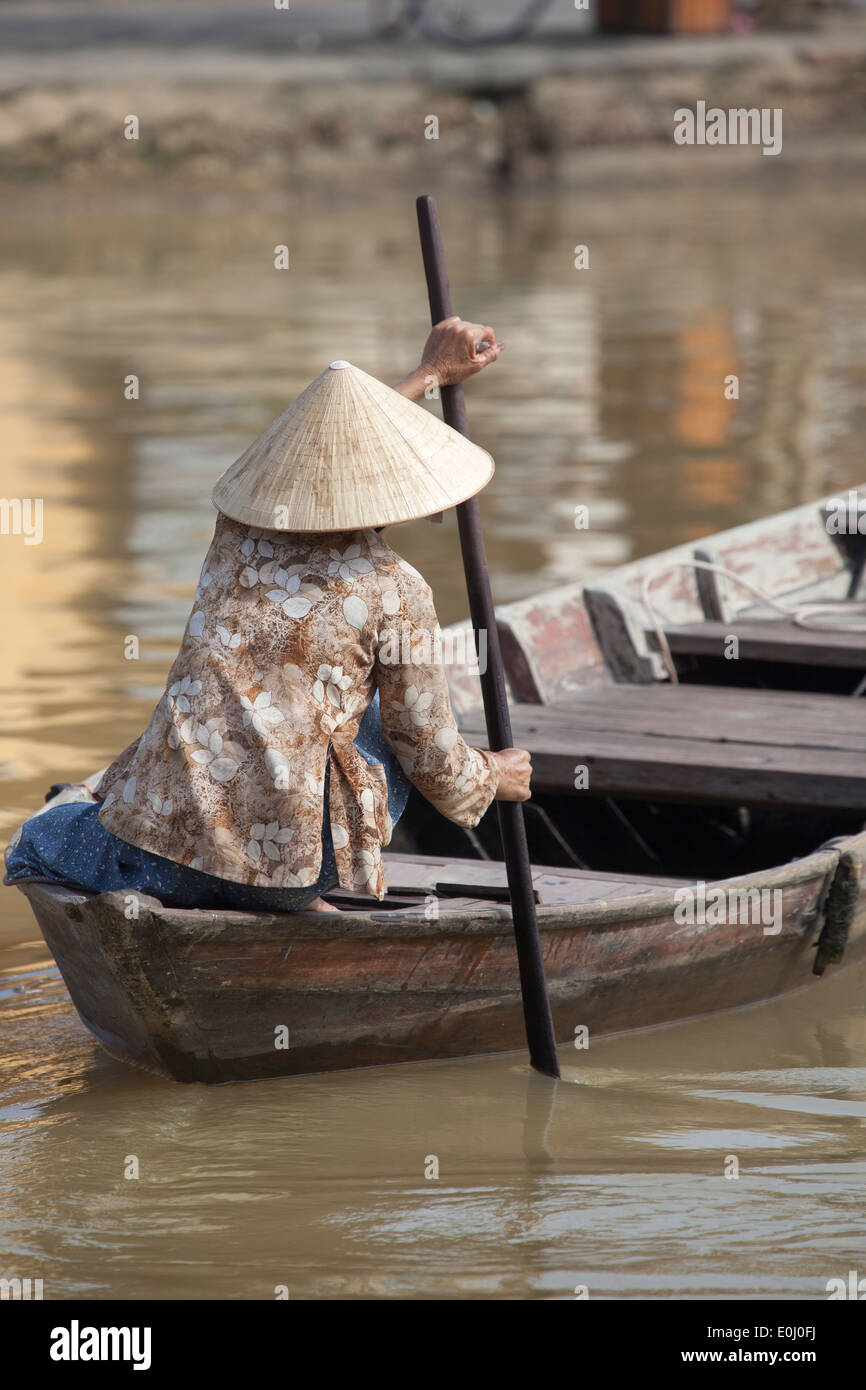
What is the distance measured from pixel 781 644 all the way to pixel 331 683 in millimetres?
2467

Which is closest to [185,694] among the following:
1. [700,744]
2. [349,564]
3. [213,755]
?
[213,755]

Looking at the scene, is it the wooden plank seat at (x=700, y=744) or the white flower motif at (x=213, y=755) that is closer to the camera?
the white flower motif at (x=213, y=755)

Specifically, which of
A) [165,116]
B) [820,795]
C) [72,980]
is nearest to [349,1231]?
[72,980]

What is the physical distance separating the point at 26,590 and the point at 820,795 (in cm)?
407

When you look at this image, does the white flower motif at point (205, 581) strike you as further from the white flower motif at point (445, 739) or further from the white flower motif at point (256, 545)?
the white flower motif at point (445, 739)

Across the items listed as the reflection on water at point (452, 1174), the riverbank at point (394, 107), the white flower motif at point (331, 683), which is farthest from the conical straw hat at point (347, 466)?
the riverbank at point (394, 107)

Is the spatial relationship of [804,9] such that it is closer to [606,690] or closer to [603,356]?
[603,356]

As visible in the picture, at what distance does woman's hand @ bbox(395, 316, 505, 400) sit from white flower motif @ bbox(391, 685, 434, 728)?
568 millimetres

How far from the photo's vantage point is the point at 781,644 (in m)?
5.71

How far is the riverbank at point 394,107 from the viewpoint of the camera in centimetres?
1988

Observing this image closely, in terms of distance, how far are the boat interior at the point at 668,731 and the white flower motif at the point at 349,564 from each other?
0.72 meters

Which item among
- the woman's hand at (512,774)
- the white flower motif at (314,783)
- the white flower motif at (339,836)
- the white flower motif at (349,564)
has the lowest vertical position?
the white flower motif at (339,836)

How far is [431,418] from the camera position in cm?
365

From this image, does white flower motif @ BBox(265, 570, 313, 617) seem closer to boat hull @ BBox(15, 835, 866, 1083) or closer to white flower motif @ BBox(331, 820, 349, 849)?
white flower motif @ BBox(331, 820, 349, 849)
